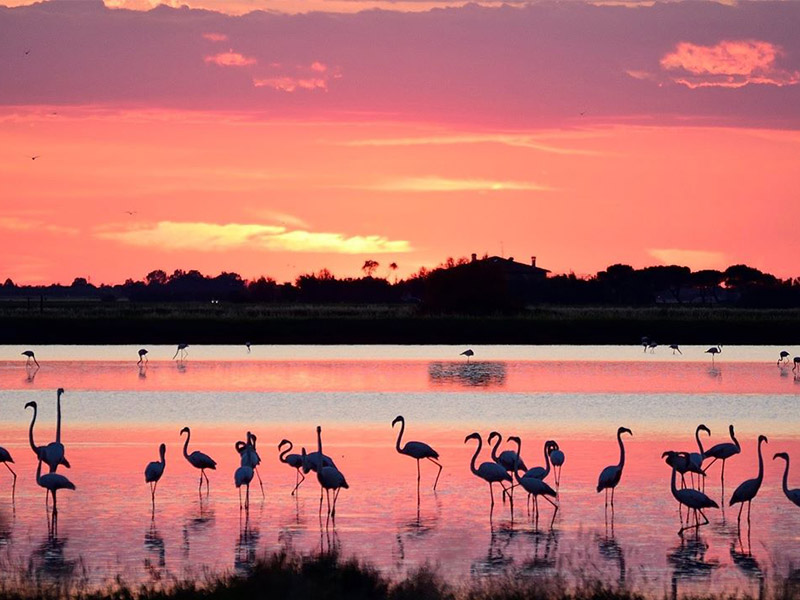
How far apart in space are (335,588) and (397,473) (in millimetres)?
8710

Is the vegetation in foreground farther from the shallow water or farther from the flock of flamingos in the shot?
the flock of flamingos

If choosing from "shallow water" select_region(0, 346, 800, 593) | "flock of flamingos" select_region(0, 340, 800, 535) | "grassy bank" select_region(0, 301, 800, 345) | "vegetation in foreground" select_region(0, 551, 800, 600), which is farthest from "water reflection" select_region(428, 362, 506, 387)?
"vegetation in foreground" select_region(0, 551, 800, 600)

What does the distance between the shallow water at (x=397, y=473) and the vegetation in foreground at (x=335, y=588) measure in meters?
0.66

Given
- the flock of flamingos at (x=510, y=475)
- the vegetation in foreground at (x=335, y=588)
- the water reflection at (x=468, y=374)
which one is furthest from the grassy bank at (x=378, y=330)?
the vegetation in foreground at (x=335, y=588)

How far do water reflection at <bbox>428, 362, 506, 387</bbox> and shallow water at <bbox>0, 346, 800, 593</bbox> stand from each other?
20 cm

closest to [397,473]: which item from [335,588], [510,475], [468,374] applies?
[510,475]

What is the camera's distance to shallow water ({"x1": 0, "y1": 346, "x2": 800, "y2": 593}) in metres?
14.0

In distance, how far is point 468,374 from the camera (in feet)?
148

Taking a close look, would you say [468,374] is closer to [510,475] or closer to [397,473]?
[397,473]

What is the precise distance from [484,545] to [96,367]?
119 ft

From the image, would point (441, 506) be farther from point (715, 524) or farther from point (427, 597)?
point (427, 597)

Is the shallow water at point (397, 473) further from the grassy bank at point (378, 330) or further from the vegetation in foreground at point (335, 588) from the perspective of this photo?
the grassy bank at point (378, 330)

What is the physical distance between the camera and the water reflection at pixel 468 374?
4078 cm

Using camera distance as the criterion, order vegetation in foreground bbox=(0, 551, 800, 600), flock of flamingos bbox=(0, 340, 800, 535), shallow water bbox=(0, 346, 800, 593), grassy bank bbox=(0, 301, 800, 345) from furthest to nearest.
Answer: grassy bank bbox=(0, 301, 800, 345), flock of flamingos bbox=(0, 340, 800, 535), shallow water bbox=(0, 346, 800, 593), vegetation in foreground bbox=(0, 551, 800, 600)
